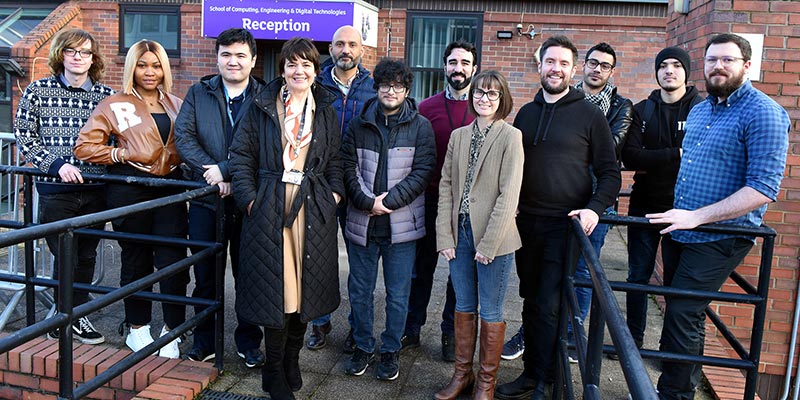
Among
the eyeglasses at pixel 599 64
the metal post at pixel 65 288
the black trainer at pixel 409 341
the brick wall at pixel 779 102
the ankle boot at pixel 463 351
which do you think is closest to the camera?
the metal post at pixel 65 288

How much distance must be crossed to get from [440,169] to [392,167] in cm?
46

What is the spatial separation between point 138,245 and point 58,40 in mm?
1288

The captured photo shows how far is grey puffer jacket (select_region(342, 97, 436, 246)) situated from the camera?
358 centimetres

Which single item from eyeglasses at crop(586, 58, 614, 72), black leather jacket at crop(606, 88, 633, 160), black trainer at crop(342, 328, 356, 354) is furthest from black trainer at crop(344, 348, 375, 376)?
eyeglasses at crop(586, 58, 614, 72)

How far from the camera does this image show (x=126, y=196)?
375 cm

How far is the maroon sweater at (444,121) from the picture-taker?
3.98m

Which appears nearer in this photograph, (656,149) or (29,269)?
(29,269)

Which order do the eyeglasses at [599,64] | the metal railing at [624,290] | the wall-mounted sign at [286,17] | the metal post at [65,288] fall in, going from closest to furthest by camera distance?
the metal railing at [624,290] → the metal post at [65,288] → the eyeglasses at [599,64] → the wall-mounted sign at [286,17]

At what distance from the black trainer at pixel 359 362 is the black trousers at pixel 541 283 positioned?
869 millimetres

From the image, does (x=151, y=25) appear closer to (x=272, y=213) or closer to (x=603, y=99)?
(x=272, y=213)

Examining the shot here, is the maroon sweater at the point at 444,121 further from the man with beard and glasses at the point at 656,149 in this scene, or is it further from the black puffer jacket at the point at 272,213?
the man with beard and glasses at the point at 656,149

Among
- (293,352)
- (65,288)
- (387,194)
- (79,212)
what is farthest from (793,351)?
(79,212)

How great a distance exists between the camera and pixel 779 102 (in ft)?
15.5

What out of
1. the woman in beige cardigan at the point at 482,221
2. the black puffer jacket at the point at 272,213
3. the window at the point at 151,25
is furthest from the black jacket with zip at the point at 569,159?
the window at the point at 151,25
